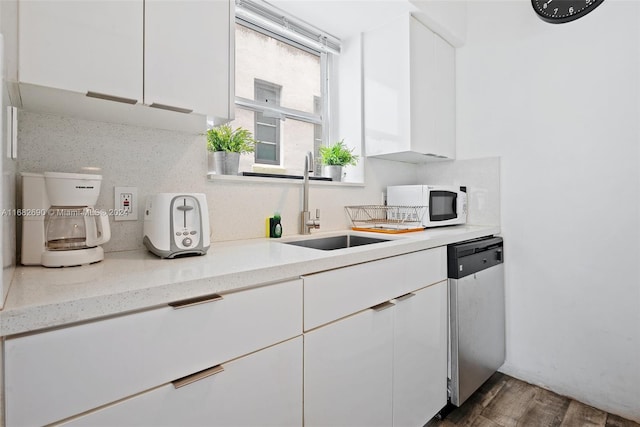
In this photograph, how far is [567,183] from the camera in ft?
6.58

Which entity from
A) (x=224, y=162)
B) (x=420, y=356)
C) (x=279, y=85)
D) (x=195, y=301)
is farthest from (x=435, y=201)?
(x=195, y=301)

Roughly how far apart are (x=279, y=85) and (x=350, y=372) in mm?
1689

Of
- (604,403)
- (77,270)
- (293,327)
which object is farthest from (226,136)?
(604,403)

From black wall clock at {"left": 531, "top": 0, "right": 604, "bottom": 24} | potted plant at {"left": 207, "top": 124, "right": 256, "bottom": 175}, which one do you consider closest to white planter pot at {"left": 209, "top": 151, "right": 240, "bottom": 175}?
potted plant at {"left": 207, "top": 124, "right": 256, "bottom": 175}

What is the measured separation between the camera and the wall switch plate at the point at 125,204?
1284mm

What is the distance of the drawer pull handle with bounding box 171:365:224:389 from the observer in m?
0.82

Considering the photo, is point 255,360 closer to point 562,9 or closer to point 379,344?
point 379,344

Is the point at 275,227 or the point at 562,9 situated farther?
the point at 562,9

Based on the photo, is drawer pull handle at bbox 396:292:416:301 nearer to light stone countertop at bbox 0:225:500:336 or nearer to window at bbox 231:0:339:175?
light stone countertop at bbox 0:225:500:336

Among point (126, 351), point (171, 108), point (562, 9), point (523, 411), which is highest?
point (562, 9)

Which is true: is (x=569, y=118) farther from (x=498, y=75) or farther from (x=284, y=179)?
(x=284, y=179)

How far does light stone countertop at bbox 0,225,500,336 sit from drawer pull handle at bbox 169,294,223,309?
2 centimetres

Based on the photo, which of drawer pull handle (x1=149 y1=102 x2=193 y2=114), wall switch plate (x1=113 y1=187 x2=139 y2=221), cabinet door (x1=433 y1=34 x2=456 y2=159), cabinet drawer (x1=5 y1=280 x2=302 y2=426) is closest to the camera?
cabinet drawer (x1=5 y1=280 x2=302 y2=426)

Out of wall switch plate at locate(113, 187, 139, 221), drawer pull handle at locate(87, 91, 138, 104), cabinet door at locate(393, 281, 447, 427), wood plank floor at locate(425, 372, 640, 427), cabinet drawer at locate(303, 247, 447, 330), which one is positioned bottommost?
wood plank floor at locate(425, 372, 640, 427)
